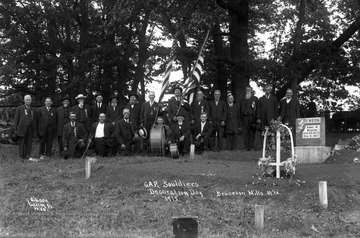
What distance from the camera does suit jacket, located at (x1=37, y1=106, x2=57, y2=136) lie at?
15867 millimetres

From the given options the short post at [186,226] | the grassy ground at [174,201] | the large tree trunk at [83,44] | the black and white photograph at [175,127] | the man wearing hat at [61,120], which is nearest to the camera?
the short post at [186,226]

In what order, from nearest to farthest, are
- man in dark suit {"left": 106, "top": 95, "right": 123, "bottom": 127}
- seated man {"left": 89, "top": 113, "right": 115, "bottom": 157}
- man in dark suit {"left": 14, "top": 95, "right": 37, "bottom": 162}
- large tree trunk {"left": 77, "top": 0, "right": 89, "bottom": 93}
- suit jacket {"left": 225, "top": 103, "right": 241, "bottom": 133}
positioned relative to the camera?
man in dark suit {"left": 14, "top": 95, "right": 37, "bottom": 162} < seated man {"left": 89, "top": 113, "right": 115, "bottom": 157} < suit jacket {"left": 225, "top": 103, "right": 241, "bottom": 133} < man in dark suit {"left": 106, "top": 95, "right": 123, "bottom": 127} < large tree trunk {"left": 77, "top": 0, "right": 89, "bottom": 93}

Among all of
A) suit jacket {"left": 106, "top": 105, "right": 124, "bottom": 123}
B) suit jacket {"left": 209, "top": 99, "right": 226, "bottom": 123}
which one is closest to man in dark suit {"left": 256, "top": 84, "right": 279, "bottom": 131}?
suit jacket {"left": 209, "top": 99, "right": 226, "bottom": 123}

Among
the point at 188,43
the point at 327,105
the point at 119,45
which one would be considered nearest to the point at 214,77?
the point at 188,43

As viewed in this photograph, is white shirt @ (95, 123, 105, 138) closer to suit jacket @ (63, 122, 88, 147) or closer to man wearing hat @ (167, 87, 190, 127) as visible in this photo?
suit jacket @ (63, 122, 88, 147)

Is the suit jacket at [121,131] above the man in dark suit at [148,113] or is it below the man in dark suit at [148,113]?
below

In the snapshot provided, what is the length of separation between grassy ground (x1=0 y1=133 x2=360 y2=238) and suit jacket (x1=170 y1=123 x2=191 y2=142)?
241 cm

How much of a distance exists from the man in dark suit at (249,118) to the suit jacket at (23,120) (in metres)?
6.72

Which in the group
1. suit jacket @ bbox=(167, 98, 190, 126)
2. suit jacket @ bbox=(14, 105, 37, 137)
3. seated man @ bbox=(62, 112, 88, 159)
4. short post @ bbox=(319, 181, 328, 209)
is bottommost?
short post @ bbox=(319, 181, 328, 209)

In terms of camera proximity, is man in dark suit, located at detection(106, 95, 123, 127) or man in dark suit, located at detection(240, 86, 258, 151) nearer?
man in dark suit, located at detection(240, 86, 258, 151)

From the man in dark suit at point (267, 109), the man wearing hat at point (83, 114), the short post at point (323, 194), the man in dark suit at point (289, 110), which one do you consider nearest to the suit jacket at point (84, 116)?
the man wearing hat at point (83, 114)

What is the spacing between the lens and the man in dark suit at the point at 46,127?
625 inches

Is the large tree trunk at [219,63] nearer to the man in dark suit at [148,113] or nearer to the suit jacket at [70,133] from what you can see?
the man in dark suit at [148,113]

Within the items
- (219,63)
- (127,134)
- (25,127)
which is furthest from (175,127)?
(219,63)
